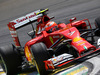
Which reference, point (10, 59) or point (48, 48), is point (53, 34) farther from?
point (10, 59)

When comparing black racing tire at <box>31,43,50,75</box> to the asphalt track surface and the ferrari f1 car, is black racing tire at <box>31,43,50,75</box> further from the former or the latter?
the asphalt track surface

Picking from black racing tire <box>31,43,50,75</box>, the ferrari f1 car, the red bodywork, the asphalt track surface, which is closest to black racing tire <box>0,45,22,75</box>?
the ferrari f1 car

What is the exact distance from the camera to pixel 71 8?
39.3 ft

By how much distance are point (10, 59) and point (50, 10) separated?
24.4 feet

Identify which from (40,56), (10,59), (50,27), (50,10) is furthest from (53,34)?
(50,10)

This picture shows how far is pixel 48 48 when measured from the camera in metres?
6.64

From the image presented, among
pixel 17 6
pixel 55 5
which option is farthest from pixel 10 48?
pixel 17 6

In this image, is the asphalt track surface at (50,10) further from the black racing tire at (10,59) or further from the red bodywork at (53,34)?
the black racing tire at (10,59)

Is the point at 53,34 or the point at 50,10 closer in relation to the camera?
the point at 53,34

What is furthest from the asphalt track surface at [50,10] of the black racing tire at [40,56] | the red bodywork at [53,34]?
the black racing tire at [40,56]

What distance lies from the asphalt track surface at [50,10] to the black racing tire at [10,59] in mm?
3172

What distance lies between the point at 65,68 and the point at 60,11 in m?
7.26

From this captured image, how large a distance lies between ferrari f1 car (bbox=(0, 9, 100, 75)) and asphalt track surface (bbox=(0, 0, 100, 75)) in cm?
294

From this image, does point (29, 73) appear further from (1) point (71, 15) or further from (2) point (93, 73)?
(1) point (71, 15)
